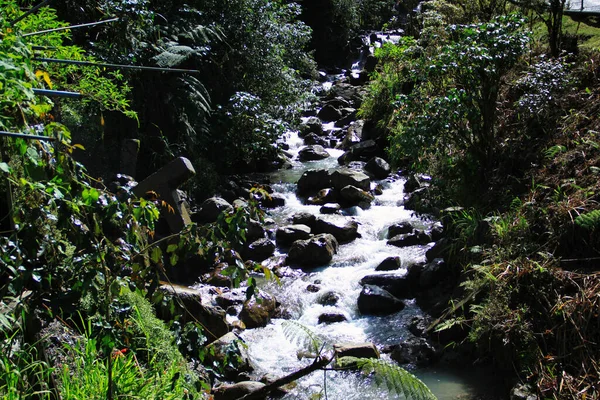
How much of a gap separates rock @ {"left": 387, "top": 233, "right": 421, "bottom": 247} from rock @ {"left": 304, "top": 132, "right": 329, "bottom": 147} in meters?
6.37

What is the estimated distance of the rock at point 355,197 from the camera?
36.3 feet

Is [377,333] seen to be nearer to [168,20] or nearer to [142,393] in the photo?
[142,393]

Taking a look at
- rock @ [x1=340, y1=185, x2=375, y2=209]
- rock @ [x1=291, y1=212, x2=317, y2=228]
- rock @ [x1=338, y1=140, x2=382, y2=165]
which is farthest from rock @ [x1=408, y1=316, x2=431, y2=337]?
rock @ [x1=338, y1=140, x2=382, y2=165]

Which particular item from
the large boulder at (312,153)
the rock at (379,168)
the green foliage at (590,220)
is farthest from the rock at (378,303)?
the large boulder at (312,153)

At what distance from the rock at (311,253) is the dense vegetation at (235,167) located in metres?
1.22

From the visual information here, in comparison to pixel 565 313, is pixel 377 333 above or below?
below

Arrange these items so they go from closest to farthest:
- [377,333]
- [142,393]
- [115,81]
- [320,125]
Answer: [142,393]
[377,333]
[115,81]
[320,125]

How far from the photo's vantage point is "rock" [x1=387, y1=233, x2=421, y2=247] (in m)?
9.14

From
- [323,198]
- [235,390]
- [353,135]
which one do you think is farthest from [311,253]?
[353,135]

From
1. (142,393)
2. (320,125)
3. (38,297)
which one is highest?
(38,297)

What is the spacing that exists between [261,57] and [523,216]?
763 cm

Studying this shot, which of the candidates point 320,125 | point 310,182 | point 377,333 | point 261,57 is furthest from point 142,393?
point 320,125

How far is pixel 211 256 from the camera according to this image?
2.96 metres

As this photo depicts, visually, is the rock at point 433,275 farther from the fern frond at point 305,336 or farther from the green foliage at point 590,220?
the fern frond at point 305,336
